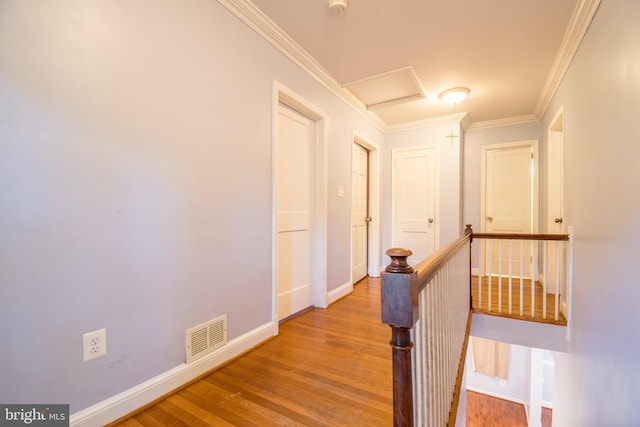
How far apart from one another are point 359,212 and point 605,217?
262cm

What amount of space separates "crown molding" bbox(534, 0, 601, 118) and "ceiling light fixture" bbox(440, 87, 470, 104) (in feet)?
2.57

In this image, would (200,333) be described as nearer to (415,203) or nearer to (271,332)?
(271,332)

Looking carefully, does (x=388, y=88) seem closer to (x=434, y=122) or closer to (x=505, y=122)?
(x=434, y=122)

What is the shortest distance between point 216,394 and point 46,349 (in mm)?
817

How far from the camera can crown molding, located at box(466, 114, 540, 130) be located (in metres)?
4.02

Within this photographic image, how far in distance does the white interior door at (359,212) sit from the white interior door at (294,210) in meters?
1.00

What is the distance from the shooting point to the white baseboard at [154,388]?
1.23 m

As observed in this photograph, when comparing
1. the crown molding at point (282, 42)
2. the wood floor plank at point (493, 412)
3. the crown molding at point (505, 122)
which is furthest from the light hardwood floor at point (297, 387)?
the wood floor plank at point (493, 412)

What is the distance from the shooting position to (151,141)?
1438 millimetres

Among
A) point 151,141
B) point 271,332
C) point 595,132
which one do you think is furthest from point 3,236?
point 595,132

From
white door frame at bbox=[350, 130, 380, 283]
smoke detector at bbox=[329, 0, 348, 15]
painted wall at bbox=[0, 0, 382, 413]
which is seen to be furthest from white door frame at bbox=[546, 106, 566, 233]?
painted wall at bbox=[0, 0, 382, 413]

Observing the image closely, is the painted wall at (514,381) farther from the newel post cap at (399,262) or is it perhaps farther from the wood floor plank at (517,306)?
the newel post cap at (399,262)

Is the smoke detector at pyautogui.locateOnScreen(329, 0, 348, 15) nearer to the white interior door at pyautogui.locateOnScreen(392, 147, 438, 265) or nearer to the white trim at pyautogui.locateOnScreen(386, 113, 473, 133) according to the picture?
the white trim at pyautogui.locateOnScreen(386, 113, 473, 133)

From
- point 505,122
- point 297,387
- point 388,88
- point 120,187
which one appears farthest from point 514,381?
→ point 120,187
